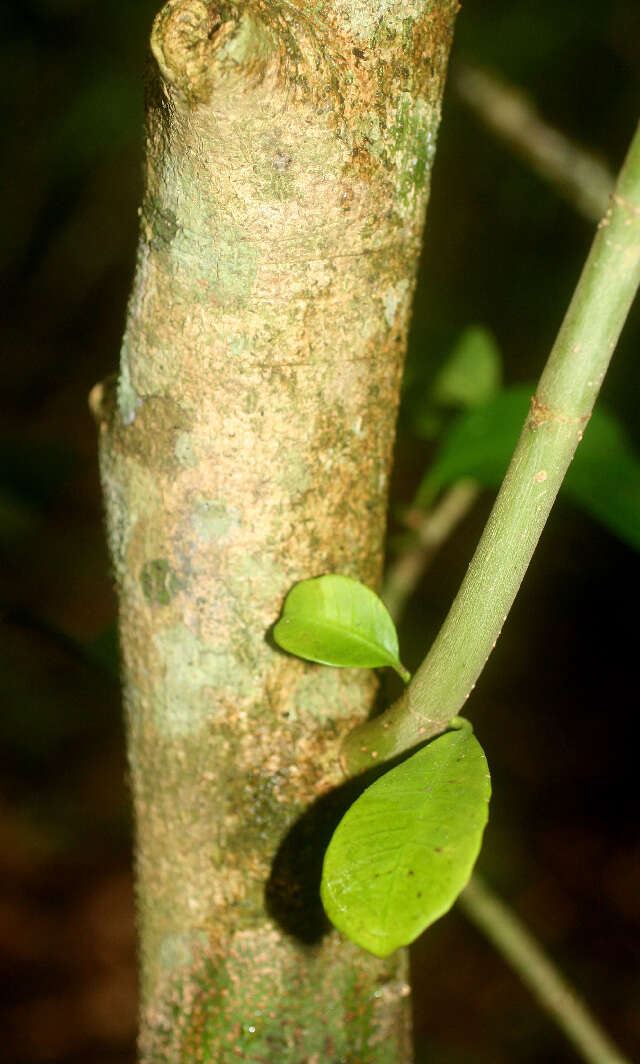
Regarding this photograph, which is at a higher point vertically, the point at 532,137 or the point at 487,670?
the point at 532,137

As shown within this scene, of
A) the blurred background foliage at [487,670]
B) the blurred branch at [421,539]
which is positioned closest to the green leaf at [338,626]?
the blurred branch at [421,539]

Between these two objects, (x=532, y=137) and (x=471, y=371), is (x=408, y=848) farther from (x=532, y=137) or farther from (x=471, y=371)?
(x=532, y=137)

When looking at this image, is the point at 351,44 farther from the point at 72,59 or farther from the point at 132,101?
the point at 72,59

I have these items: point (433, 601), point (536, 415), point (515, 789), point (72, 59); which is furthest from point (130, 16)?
point (536, 415)

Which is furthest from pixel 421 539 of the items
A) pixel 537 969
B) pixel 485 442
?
pixel 537 969

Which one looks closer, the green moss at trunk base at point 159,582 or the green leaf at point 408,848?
the green leaf at point 408,848

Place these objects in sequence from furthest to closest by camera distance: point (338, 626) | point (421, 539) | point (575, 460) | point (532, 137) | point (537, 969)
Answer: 1. point (532, 137)
2. point (421, 539)
3. point (537, 969)
4. point (575, 460)
5. point (338, 626)

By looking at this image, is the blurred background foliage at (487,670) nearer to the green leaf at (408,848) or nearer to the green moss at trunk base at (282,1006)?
the green moss at trunk base at (282,1006)
